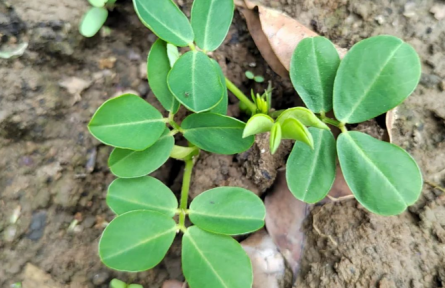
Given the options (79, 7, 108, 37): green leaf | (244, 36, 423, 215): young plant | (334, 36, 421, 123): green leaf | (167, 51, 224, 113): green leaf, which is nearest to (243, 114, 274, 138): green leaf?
(244, 36, 423, 215): young plant

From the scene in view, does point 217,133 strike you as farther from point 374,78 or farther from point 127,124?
point 374,78

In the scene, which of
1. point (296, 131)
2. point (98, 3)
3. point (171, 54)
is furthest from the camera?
point (98, 3)

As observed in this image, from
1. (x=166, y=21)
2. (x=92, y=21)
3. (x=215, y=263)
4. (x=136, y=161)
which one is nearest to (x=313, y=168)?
(x=215, y=263)

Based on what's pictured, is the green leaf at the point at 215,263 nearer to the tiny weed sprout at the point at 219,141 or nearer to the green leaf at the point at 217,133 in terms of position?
the tiny weed sprout at the point at 219,141

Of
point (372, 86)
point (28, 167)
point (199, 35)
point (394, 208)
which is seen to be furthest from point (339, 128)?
point (28, 167)

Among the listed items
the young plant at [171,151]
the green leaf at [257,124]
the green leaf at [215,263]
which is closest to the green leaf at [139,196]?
the young plant at [171,151]

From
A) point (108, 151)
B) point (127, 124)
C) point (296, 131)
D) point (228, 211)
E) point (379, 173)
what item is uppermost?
point (296, 131)
